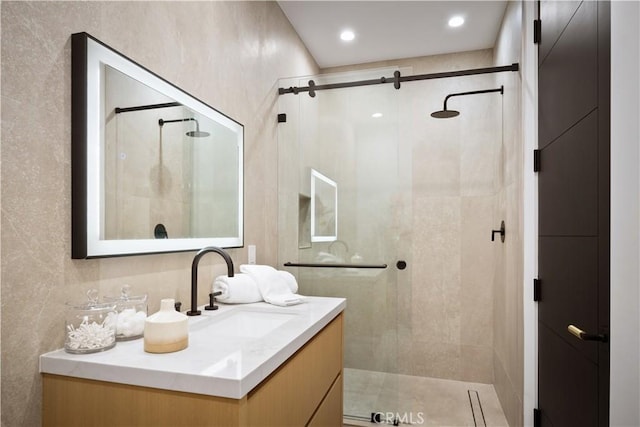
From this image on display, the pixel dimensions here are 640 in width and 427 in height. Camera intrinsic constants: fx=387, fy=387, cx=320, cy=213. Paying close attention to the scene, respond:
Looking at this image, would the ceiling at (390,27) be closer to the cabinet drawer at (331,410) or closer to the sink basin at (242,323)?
the sink basin at (242,323)

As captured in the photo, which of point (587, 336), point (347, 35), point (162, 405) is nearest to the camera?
point (162, 405)

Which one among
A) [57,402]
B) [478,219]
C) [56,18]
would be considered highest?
[56,18]

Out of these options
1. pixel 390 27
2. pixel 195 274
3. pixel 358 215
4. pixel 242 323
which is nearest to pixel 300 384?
pixel 242 323

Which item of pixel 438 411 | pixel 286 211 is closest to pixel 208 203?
pixel 286 211

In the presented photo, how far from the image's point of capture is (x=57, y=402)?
102 cm

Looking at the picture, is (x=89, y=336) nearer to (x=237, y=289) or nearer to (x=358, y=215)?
(x=237, y=289)

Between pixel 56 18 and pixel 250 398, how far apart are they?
116 centimetres

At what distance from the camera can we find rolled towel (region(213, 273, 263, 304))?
1755mm

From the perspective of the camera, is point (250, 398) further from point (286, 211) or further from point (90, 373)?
point (286, 211)

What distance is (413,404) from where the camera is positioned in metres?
2.69

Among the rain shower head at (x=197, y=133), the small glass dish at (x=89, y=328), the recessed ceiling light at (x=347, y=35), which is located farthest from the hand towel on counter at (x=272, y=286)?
the recessed ceiling light at (x=347, y=35)

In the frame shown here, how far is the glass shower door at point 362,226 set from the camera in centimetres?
234

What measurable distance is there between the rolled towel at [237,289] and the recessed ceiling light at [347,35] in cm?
208

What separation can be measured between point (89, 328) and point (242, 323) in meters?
0.65
